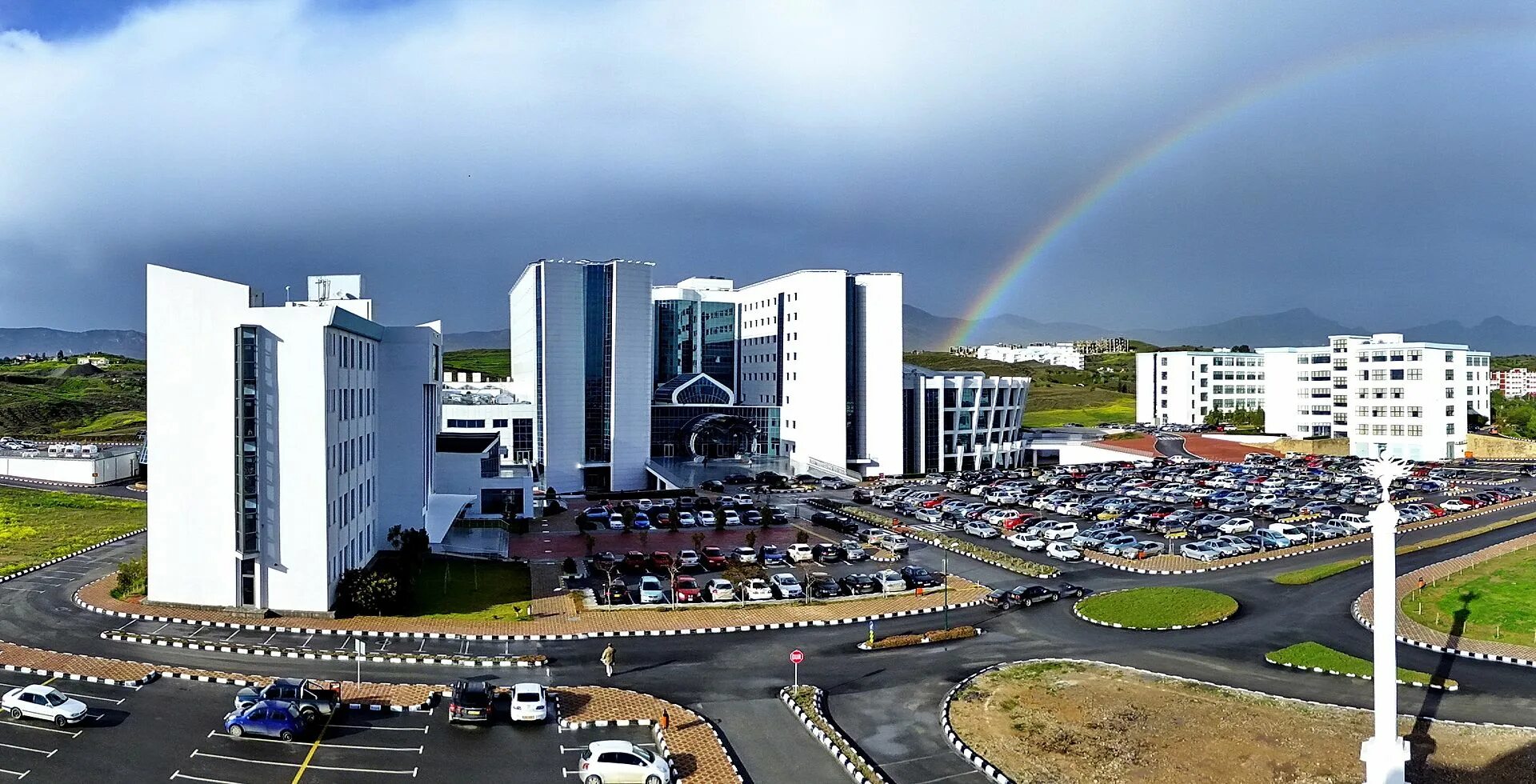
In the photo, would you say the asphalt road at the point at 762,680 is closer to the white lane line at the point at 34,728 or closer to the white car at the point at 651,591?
the white lane line at the point at 34,728

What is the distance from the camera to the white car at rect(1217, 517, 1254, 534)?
53969mm

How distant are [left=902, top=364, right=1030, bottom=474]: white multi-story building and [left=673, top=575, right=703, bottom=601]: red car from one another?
4784 centimetres

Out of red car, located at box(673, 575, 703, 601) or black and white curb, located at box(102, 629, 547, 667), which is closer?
black and white curb, located at box(102, 629, 547, 667)

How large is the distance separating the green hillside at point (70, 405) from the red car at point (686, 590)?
103 m

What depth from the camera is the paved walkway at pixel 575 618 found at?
110ft

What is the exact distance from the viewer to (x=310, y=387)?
35344mm

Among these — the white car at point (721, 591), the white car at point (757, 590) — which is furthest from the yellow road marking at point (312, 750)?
the white car at point (757, 590)

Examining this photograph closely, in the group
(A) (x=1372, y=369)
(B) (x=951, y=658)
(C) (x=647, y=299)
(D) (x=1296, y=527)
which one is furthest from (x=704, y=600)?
(A) (x=1372, y=369)

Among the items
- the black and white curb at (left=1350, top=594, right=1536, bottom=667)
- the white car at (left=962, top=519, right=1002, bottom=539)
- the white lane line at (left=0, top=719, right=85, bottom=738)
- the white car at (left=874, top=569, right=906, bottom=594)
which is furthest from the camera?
the white car at (left=962, top=519, right=1002, bottom=539)

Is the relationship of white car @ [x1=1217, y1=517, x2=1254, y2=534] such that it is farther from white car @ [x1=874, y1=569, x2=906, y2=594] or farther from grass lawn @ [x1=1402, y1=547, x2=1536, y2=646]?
white car @ [x1=874, y1=569, x2=906, y2=594]

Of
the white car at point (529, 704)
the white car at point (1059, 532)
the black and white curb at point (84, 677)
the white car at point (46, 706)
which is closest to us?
the white car at point (46, 706)

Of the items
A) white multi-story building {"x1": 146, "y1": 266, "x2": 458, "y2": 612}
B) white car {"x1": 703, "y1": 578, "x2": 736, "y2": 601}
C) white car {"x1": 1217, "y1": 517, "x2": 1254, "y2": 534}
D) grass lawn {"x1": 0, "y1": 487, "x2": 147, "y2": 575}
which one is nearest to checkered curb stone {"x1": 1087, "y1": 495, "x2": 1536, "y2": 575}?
white car {"x1": 1217, "y1": 517, "x2": 1254, "y2": 534}

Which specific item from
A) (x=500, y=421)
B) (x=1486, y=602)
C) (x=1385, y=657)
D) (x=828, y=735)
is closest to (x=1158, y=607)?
(x=1486, y=602)

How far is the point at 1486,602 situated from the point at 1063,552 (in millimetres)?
16695
